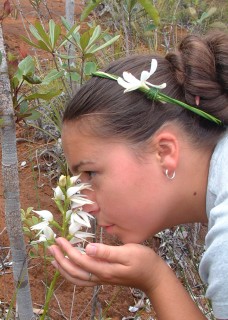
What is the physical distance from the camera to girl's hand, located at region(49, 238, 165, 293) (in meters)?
1.55

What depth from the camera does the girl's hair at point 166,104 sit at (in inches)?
65.6

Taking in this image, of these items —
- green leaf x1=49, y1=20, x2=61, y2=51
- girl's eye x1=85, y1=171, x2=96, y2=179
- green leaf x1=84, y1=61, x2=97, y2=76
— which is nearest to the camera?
girl's eye x1=85, y1=171, x2=96, y2=179

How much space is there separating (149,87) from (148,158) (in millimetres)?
199

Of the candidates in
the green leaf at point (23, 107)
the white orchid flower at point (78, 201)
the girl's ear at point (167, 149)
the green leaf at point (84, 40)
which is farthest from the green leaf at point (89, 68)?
the white orchid flower at point (78, 201)

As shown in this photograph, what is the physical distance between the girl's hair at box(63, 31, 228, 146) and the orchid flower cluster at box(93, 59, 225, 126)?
0.05 feet

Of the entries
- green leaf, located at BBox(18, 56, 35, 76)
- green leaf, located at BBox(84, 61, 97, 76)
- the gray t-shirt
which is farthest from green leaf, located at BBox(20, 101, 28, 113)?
the gray t-shirt

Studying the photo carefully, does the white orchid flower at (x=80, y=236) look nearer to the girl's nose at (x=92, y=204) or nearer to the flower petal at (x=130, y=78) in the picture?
the girl's nose at (x=92, y=204)

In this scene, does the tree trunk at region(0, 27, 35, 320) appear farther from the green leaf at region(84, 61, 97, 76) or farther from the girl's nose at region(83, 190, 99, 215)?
the green leaf at region(84, 61, 97, 76)

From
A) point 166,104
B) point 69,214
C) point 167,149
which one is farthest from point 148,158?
point 69,214

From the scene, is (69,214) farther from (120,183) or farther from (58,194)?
(120,183)

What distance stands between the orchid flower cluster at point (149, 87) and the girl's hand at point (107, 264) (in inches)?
16.2

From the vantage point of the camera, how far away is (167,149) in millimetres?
1645

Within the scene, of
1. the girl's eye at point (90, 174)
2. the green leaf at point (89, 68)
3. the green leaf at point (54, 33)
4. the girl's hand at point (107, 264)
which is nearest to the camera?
the girl's hand at point (107, 264)

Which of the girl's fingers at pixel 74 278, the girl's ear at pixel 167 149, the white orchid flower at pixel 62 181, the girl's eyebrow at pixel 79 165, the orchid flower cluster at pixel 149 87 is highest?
the orchid flower cluster at pixel 149 87
